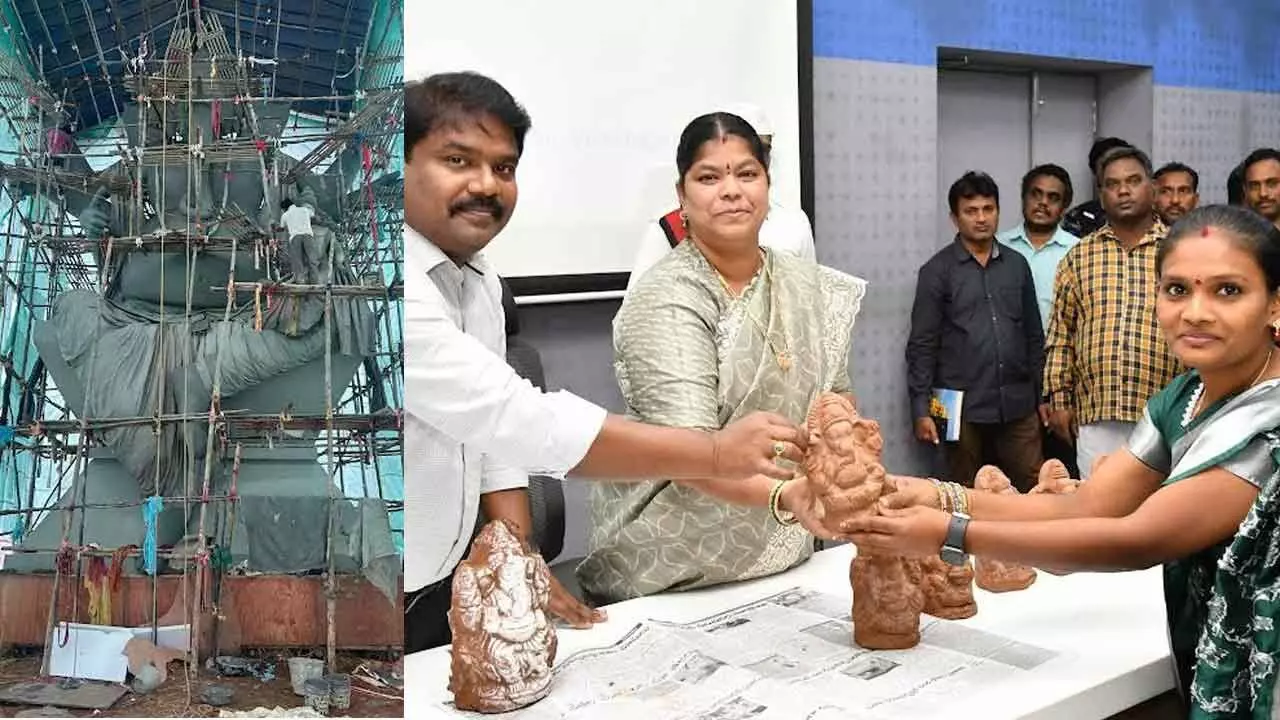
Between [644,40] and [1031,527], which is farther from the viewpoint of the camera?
[644,40]

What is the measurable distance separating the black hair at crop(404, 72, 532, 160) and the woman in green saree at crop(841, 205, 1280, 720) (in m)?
0.73

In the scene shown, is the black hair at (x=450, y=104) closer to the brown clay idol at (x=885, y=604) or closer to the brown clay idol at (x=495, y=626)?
the brown clay idol at (x=495, y=626)

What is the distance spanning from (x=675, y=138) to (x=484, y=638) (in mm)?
2246

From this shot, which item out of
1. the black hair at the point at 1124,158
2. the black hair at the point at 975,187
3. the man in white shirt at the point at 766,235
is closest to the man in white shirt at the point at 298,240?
the man in white shirt at the point at 766,235

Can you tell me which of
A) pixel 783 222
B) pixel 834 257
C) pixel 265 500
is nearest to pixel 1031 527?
pixel 265 500

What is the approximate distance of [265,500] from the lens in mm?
1158

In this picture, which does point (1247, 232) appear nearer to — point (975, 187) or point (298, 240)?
point (298, 240)

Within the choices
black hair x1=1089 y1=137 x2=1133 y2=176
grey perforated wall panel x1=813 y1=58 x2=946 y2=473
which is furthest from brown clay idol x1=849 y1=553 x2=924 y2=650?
black hair x1=1089 y1=137 x2=1133 y2=176

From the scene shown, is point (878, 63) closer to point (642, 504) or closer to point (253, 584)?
point (642, 504)

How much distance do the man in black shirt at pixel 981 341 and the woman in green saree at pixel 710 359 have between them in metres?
1.98

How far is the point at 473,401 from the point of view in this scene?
1.45 m

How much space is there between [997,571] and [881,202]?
7.65 ft

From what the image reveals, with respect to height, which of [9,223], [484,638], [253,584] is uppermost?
[9,223]

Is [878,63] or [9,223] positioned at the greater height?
[878,63]
